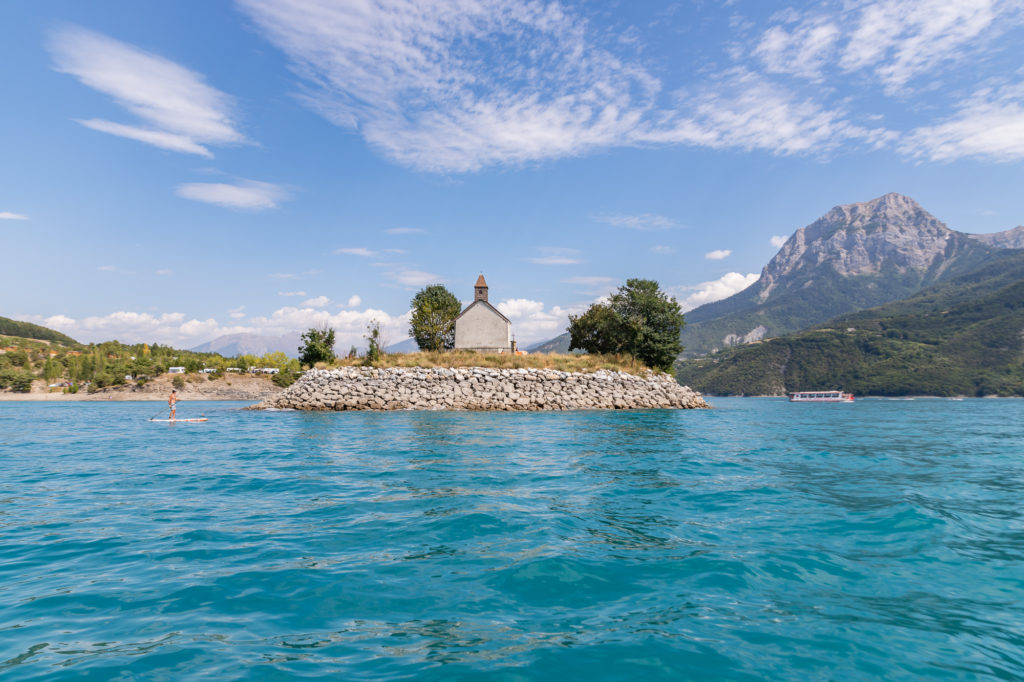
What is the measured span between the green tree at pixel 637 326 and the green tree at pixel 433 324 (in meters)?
17.8

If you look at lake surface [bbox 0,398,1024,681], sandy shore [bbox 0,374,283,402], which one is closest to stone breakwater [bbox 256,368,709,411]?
lake surface [bbox 0,398,1024,681]

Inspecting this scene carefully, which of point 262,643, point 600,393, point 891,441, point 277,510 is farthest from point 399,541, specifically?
point 600,393

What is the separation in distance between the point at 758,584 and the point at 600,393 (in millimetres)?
38619

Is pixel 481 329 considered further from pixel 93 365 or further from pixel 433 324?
pixel 93 365

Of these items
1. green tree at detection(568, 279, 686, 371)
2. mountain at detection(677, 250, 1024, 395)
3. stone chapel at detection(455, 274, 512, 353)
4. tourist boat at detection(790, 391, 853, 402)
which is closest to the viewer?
green tree at detection(568, 279, 686, 371)

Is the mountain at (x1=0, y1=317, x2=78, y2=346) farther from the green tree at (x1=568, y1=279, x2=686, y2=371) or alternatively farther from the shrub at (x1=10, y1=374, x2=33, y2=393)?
the green tree at (x1=568, y1=279, x2=686, y2=371)

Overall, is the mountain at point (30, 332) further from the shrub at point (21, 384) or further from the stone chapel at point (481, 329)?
the stone chapel at point (481, 329)

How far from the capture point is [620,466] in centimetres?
1341

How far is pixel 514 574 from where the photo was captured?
220 inches

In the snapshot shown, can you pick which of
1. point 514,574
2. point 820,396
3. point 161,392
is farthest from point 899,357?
point 161,392

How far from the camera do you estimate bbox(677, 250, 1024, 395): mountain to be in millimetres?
110688

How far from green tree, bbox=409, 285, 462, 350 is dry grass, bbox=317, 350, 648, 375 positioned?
14.7 m

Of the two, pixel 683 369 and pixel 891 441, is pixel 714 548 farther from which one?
pixel 683 369

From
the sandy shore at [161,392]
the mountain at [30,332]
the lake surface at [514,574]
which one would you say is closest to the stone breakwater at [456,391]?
the lake surface at [514,574]
